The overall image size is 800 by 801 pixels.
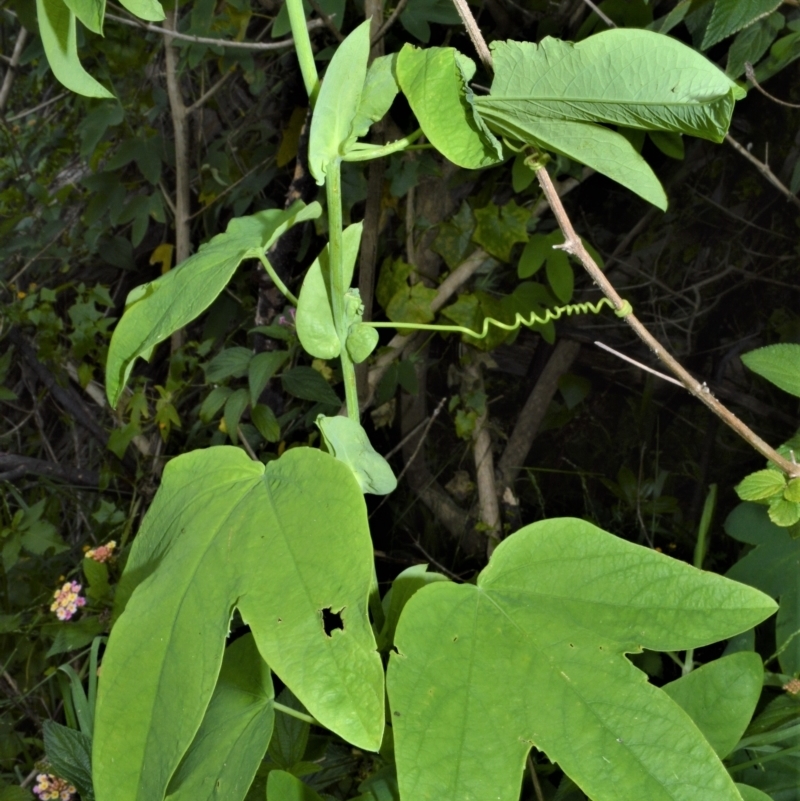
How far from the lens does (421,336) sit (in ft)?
3.77

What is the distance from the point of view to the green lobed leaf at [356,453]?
358mm

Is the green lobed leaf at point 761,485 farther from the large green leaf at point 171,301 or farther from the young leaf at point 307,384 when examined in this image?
the young leaf at point 307,384

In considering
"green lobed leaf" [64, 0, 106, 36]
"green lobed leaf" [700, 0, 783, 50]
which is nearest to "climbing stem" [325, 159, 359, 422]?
"green lobed leaf" [64, 0, 106, 36]

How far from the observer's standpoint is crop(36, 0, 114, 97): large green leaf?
370 mm

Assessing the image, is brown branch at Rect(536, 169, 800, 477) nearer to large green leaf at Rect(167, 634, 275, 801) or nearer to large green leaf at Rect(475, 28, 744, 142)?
large green leaf at Rect(475, 28, 744, 142)

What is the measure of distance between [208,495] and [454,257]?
821 mm

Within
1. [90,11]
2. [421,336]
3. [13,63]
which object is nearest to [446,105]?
[90,11]

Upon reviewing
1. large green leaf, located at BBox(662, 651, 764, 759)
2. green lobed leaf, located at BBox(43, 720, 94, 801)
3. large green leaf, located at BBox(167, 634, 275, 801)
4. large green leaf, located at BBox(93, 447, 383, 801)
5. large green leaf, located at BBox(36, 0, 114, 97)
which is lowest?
green lobed leaf, located at BBox(43, 720, 94, 801)

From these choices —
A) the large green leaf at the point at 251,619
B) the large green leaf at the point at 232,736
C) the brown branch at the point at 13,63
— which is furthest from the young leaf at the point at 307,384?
the brown branch at the point at 13,63

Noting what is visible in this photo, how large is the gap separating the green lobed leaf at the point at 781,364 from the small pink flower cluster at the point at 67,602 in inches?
35.3

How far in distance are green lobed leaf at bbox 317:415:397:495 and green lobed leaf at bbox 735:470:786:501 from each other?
249mm

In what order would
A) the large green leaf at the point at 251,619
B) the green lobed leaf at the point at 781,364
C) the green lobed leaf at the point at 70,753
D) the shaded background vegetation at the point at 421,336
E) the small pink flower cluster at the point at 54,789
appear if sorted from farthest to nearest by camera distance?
the shaded background vegetation at the point at 421,336
the small pink flower cluster at the point at 54,789
the green lobed leaf at the point at 70,753
the green lobed leaf at the point at 781,364
the large green leaf at the point at 251,619

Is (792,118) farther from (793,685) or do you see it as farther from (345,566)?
(345,566)

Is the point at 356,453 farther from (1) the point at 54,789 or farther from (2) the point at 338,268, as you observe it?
(1) the point at 54,789
